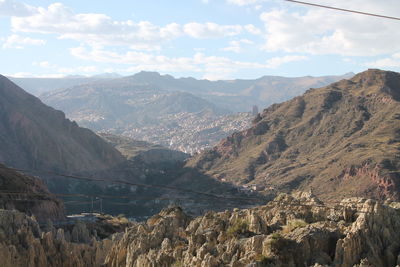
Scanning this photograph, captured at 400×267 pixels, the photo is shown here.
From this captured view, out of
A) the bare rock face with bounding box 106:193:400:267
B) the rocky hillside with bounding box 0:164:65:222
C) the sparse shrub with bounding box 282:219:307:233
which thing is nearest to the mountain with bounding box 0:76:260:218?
the rocky hillside with bounding box 0:164:65:222

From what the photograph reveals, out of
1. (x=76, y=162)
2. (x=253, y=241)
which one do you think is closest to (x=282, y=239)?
(x=253, y=241)

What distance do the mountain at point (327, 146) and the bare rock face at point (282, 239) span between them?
7645 centimetres

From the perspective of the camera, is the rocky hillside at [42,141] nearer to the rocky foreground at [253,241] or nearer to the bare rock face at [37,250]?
the bare rock face at [37,250]

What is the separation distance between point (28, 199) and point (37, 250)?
136 feet

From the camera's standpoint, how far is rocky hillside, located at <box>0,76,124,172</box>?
559ft

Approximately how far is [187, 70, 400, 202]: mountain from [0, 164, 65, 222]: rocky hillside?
52773 mm

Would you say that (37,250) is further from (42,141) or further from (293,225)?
(42,141)

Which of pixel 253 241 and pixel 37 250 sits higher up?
pixel 253 241

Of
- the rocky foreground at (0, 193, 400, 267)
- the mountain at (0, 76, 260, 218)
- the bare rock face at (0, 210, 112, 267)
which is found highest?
the rocky foreground at (0, 193, 400, 267)

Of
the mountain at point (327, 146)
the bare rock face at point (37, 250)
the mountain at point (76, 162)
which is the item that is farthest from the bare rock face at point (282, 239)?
the mountain at point (76, 162)

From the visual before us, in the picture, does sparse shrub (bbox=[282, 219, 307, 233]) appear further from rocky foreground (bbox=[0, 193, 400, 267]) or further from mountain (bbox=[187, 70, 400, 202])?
mountain (bbox=[187, 70, 400, 202])

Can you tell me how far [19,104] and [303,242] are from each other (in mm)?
167511

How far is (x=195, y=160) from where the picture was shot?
18512cm

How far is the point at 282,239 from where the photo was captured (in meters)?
35.7
